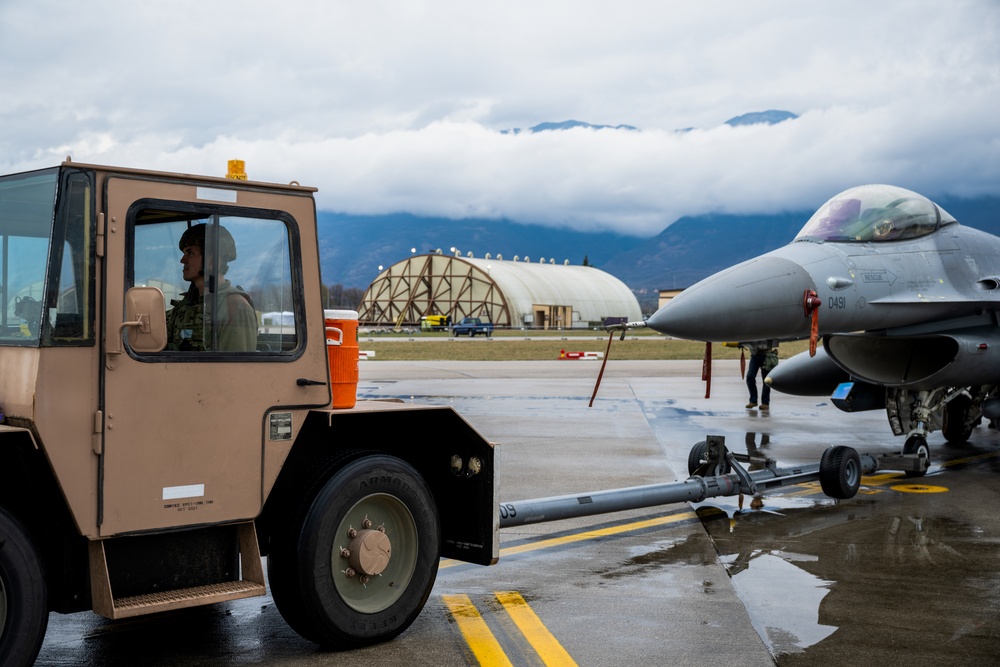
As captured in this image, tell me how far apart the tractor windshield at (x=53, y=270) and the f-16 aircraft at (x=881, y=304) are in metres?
6.57

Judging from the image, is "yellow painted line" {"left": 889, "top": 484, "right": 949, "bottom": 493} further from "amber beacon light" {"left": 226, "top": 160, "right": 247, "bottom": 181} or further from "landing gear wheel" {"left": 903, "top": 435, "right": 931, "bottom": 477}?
"amber beacon light" {"left": 226, "top": 160, "right": 247, "bottom": 181}

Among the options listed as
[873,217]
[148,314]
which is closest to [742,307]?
[873,217]

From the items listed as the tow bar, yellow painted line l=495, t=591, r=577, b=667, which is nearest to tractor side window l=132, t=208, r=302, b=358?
yellow painted line l=495, t=591, r=577, b=667

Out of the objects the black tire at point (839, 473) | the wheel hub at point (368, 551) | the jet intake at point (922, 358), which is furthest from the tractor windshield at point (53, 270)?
the jet intake at point (922, 358)

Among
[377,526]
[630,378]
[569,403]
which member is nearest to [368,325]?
[630,378]

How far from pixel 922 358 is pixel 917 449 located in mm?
1755

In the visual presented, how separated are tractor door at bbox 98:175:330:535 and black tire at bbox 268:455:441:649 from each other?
0.33 metres

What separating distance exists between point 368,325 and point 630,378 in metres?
63.2

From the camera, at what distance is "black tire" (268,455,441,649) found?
468 centimetres

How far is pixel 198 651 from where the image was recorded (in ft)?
15.9

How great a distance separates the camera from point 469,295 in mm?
84000

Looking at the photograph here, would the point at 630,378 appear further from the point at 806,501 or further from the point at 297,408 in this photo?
the point at 297,408

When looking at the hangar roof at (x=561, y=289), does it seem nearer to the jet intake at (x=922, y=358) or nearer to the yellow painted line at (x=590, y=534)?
the jet intake at (x=922, y=358)

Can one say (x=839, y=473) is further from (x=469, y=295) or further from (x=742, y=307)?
(x=469, y=295)
